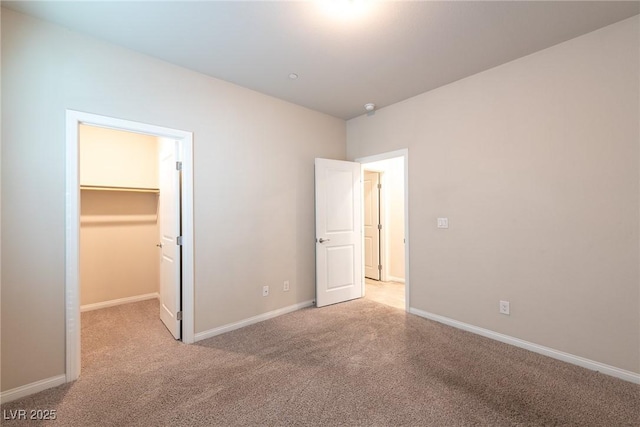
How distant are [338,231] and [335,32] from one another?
2449mm

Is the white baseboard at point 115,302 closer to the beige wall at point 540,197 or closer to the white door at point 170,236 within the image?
the white door at point 170,236

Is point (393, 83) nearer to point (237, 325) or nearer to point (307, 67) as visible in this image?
point (307, 67)

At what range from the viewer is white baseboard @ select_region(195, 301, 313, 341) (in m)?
2.89

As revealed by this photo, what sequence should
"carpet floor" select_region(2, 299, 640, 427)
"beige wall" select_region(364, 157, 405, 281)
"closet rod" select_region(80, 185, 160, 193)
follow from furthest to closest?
"beige wall" select_region(364, 157, 405, 281) < "closet rod" select_region(80, 185, 160, 193) < "carpet floor" select_region(2, 299, 640, 427)

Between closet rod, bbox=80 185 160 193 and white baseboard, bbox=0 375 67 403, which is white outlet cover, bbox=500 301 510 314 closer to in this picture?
white baseboard, bbox=0 375 67 403

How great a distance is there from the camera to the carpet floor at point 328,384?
5.80 ft

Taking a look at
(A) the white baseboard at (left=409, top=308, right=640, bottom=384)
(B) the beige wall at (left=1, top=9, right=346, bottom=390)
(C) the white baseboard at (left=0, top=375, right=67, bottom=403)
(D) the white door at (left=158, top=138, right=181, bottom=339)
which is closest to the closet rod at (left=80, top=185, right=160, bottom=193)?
(D) the white door at (left=158, top=138, right=181, bottom=339)

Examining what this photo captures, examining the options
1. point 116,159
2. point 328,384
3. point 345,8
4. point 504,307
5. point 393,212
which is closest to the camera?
point 345,8

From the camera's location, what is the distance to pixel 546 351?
2.50 metres

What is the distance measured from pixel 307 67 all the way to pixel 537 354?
3418 millimetres

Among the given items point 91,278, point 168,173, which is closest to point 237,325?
point 168,173

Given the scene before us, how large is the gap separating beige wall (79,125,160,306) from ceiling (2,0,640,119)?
2001mm

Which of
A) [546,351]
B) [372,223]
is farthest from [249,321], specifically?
[372,223]

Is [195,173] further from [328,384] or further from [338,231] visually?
[328,384]
